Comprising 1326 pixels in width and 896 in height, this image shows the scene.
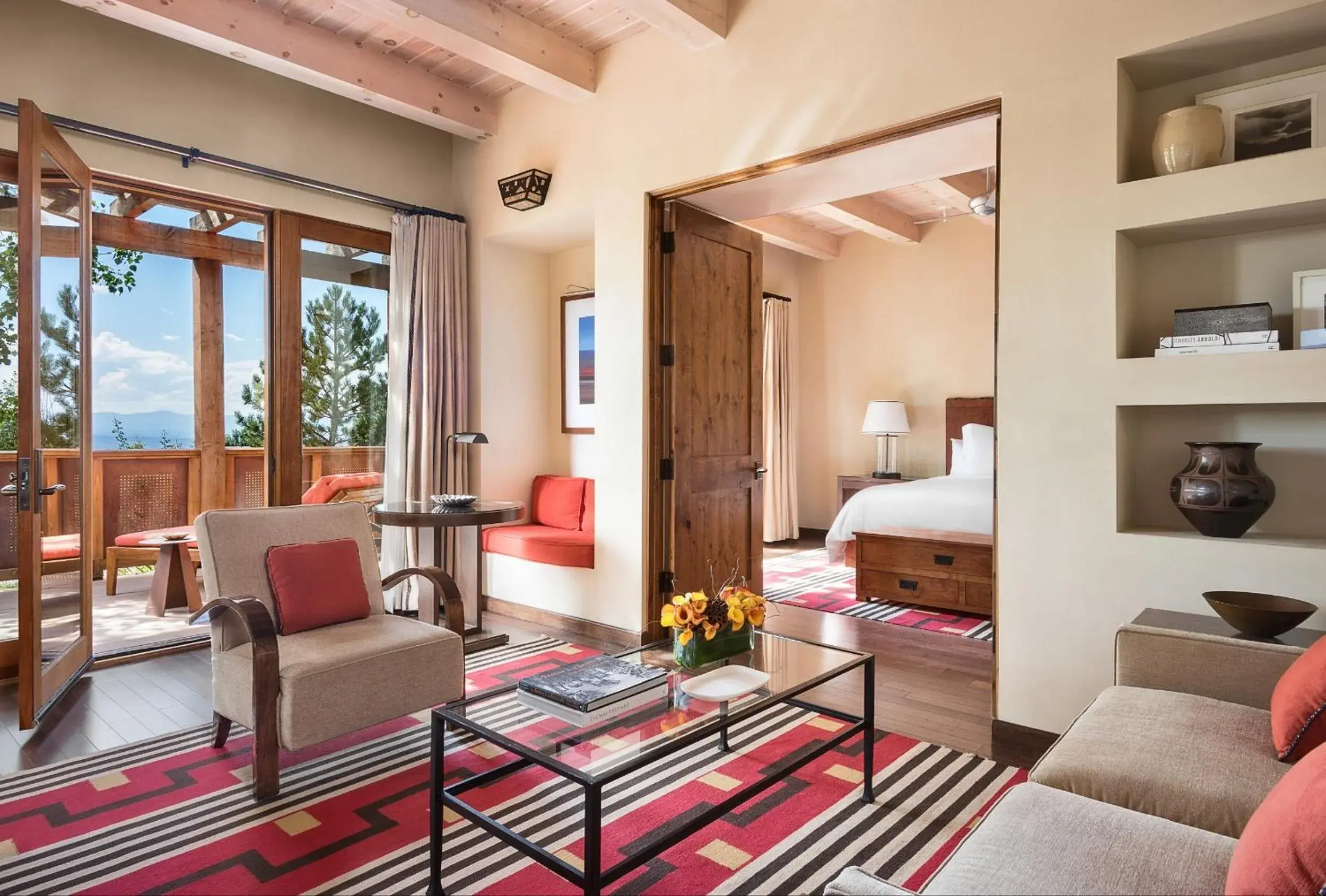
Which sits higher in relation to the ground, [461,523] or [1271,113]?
[1271,113]

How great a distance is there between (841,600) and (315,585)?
11.1ft

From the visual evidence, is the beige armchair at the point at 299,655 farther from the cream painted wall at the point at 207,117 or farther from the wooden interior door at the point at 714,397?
the cream painted wall at the point at 207,117

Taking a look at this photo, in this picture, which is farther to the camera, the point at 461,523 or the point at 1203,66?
the point at 461,523

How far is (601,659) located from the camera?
7.44 feet

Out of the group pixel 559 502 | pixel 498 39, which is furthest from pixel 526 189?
pixel 559 502

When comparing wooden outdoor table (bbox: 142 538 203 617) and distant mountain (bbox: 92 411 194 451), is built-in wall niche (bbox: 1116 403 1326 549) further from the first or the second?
distant mountain (bbox: 92 411 194 451)

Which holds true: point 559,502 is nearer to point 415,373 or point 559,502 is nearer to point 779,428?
point 415,373

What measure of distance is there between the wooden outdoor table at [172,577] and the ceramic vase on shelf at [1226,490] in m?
4.98

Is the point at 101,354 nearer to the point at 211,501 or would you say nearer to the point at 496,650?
the point at 211,501

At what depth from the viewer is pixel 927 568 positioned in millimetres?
4820

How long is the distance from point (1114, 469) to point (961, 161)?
5.52 feet

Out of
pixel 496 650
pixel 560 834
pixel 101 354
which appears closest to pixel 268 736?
pixel 560 834

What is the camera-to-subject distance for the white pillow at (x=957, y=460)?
6.79m

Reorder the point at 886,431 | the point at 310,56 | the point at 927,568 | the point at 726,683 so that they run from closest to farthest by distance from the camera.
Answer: the point at 726,683 → the point at 310,56 → the point at 927,568 → the point at 886,431
